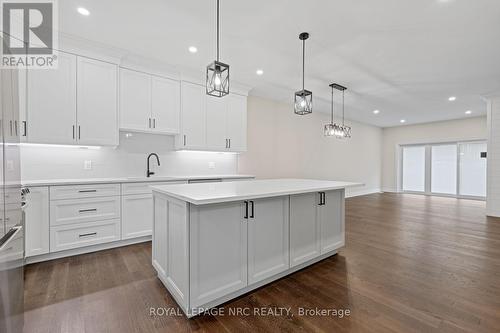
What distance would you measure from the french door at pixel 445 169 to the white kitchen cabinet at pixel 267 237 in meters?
8.62

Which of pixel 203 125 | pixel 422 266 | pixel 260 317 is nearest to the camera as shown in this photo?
pixel 260 317

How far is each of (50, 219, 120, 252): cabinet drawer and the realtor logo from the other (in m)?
1.94

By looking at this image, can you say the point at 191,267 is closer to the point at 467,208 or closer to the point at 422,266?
the point at 422,266

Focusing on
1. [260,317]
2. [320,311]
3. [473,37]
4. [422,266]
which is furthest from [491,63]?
[260,317]

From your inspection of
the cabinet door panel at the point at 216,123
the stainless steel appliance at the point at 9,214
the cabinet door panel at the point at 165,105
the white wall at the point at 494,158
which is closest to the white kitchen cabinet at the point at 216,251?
the stainless steel appliance at the point at 9,214

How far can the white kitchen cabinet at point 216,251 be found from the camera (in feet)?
5.57

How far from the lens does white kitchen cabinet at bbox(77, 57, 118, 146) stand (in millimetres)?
2971

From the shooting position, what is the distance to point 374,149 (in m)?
9.11

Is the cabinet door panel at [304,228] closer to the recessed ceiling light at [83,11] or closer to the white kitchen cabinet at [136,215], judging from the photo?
the white kitchen cabinet at [136,215]

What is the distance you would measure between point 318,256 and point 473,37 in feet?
11.1

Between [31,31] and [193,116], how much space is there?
2177 millimetres

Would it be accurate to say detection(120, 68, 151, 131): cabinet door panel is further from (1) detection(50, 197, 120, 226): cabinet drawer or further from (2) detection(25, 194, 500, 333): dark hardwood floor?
(2) detection(25, 194, 500, 333): dark hardwood floor

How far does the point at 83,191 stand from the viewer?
2.81 m

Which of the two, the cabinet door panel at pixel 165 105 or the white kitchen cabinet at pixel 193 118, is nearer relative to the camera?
the cabinet door panel at pixel 165 105
